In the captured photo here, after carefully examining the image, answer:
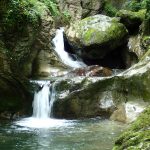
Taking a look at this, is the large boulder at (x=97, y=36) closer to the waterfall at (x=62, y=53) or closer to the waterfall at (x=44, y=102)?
the waterfall at (x=62, y=53)

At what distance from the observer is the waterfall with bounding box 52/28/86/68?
57.1 ft

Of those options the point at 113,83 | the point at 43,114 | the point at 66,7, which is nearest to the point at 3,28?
the point at 43,114

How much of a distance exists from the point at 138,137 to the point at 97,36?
13.4 meters

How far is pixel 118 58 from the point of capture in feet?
59.3

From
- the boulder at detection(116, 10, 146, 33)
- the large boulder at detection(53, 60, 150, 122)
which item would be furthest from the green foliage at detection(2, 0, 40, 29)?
the boulder at detection(116, 10, 146, 33)

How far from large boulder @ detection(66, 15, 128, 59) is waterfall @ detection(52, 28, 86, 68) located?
0.46 metres

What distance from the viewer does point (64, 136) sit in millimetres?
9078

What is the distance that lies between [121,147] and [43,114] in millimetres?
9590

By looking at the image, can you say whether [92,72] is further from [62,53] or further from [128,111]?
[62,53]

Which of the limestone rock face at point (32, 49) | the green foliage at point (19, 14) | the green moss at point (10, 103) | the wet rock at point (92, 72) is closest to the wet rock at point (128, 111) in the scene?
the wet rock at point (92, 72)

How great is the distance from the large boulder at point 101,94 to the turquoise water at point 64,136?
1.03 m

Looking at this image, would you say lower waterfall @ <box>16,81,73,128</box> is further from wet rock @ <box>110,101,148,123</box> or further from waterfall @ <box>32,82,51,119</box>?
wet rock @ <box>110,101,148,123</box>

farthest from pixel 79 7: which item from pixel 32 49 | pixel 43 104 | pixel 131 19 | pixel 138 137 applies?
pixel 138 137

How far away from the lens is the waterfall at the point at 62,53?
57.1ft
